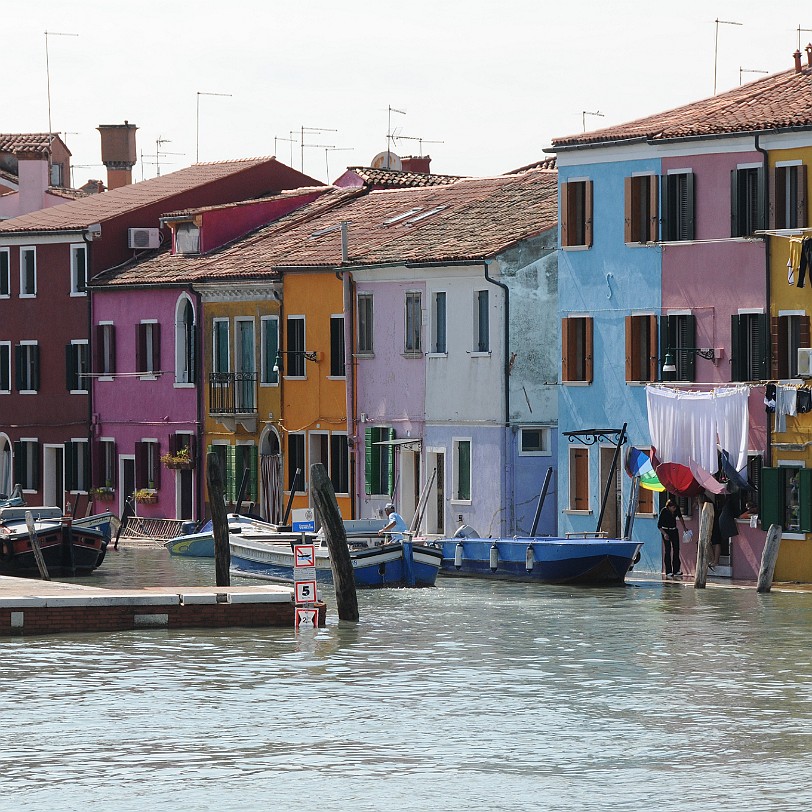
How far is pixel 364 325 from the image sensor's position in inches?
2093

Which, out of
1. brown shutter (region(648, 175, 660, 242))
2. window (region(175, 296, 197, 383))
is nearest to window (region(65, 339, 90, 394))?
window (region(175, 296, 197, 383))

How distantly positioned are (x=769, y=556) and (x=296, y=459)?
16830mm

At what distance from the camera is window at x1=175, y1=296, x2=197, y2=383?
59.0m

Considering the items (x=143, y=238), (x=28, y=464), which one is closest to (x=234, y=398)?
(x=143, y=238)

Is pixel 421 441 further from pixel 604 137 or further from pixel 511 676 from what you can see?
pixel 511 676

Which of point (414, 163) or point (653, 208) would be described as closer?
point (653, 208)

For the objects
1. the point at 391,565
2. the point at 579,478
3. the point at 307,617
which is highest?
the point at 579,478

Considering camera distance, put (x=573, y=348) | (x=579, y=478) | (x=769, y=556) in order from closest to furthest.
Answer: (x=769, y=556)
(x=573, y=348)
(x=579, y=478)

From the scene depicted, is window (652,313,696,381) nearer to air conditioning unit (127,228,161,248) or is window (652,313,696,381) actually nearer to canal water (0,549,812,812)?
canal water (0,549,812,812)

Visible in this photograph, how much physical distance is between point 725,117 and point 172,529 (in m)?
20.6

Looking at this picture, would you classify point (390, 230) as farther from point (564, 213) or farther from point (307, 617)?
point (307, 617)

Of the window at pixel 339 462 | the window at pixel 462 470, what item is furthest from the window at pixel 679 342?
the window at pixel 339 462

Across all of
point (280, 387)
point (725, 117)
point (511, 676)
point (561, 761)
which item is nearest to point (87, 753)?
point (561, 761)

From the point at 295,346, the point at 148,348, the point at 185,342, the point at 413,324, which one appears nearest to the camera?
the point at 413,324
